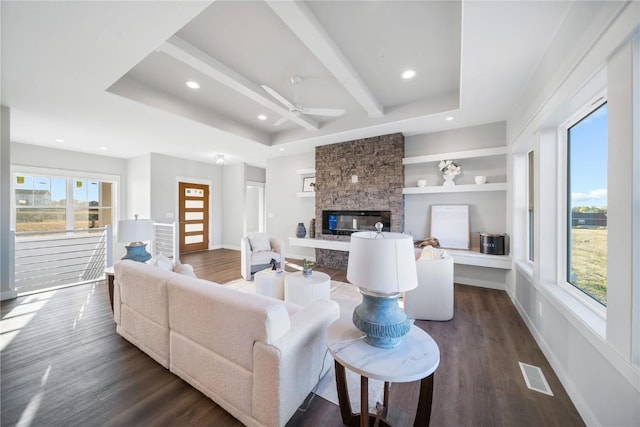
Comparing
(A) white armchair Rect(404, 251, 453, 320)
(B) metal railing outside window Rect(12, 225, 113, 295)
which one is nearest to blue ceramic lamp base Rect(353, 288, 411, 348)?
(A) white armchair Rect(404, 251, 453, 320)

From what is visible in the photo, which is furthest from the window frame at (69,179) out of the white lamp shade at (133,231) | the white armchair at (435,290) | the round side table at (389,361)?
the white armchair at (435,290)

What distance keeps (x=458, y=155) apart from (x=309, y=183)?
10.3 feet

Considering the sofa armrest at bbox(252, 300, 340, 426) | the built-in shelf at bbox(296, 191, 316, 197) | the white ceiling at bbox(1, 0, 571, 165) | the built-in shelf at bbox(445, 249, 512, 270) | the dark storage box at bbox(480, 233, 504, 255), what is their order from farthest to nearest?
the built-in shelf at bbox(296, 191, 316, 197) → the dark storage box at bbox(480, 233, 504, 255) → the built-in shelf at bbox(445, 249, 512, 270) → the white ceiling at bbox(1, 0, 571, 165) → the sofa armrest at bbox(252, 300, 340, 426)

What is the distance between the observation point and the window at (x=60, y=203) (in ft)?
16.5

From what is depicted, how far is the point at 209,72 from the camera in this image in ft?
8.95

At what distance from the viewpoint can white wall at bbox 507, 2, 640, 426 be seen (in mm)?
1118

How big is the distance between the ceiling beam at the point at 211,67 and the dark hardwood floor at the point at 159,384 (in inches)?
111

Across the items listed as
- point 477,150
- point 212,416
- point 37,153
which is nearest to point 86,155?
point 37,153

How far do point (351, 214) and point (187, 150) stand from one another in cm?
420

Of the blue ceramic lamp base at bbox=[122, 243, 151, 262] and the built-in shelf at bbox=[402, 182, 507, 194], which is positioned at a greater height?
the built-in shelf at bbox=[402, 182, 507, 194]

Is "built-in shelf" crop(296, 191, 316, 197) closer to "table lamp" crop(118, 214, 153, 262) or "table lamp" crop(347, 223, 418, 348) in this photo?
"table lamp" crop(118, 214, 153, 262)

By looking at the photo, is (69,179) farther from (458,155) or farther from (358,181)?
(458,155)

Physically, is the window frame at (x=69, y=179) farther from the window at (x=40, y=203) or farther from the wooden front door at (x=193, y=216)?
the wooden front door at (x=193, y=216)

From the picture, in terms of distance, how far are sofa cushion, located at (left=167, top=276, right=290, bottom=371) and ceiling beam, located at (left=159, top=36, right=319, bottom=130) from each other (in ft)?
7.19
